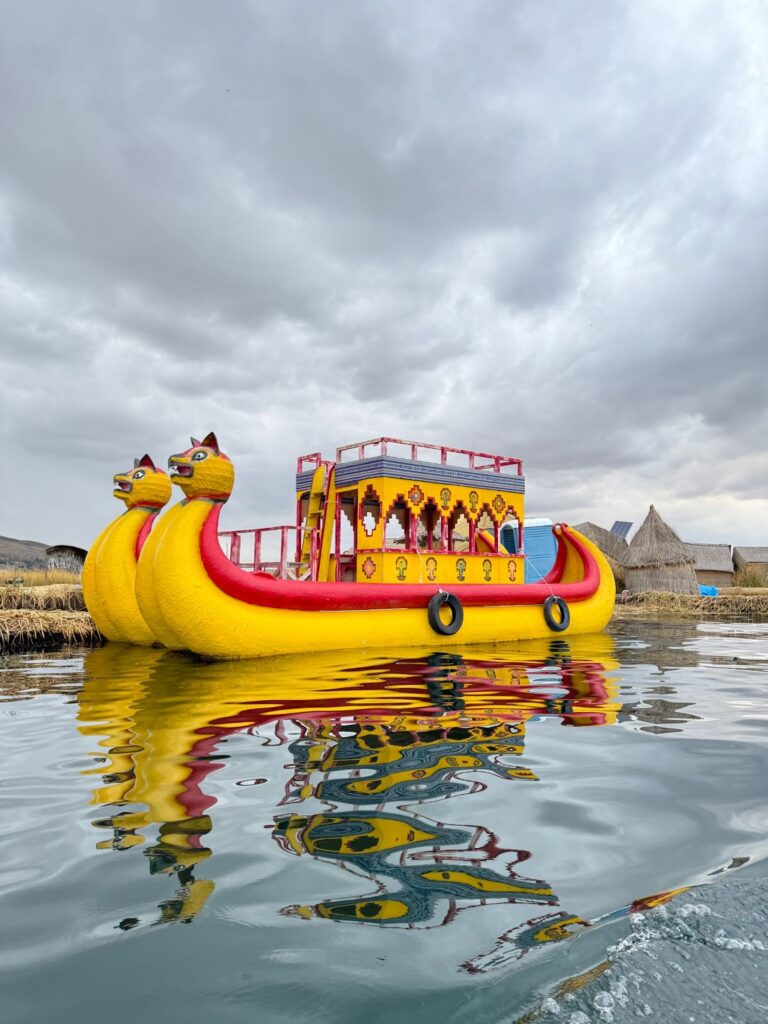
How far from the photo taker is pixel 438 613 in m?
10.2

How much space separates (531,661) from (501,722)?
4138 millimetres

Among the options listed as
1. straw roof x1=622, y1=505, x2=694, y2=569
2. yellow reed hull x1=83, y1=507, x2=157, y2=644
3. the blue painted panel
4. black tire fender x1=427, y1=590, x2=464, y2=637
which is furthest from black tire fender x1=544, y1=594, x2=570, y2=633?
straw roof x1=622, y1=505, x2=694, y2=569

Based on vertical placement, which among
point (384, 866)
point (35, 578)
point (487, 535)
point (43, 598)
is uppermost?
point (487, 535)

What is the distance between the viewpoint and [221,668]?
25.6 feet

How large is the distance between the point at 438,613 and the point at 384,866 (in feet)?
26.3

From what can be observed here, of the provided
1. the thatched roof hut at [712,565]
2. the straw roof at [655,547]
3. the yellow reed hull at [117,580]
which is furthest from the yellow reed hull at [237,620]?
the thatched roof hut at [712,565]

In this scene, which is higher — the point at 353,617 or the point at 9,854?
the point at 353,617

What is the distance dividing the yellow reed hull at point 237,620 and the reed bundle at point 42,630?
328 centimetres

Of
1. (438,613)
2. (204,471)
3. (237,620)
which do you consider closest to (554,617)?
(438,613)

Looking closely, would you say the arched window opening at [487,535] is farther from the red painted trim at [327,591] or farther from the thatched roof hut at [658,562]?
the thatched roof hut at [658,562]

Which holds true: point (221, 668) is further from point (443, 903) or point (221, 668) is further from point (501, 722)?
point (443, 903)

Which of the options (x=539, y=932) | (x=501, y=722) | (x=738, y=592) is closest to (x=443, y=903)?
(x=539, y=932)

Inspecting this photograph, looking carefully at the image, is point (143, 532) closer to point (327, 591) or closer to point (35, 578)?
point (327, 591)

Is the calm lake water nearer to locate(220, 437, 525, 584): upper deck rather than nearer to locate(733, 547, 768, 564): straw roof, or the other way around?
locate(220, 437, 525, 584): upper deck
